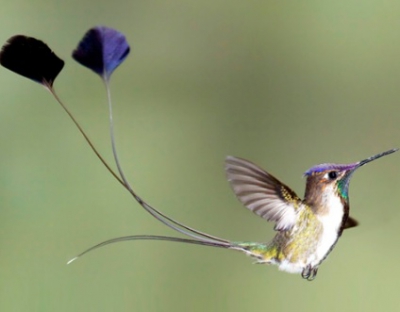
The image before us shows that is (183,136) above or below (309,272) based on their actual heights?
below

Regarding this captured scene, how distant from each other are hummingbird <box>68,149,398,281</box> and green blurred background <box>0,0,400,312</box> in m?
0.73

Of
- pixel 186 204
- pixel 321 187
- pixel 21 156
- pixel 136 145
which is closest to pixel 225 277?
pixel 186 204

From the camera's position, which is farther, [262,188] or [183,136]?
[183,136]

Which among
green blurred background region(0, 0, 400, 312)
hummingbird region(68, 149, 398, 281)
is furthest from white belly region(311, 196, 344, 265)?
green blurred background region(0, 0, 400, 312)

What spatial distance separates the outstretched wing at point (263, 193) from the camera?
11.6 inches

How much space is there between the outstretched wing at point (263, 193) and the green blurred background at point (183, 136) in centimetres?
74

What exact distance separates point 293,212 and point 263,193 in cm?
2

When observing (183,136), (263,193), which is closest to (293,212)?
(263,193)

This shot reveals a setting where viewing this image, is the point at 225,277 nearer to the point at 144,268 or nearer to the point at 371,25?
the point at 144,268

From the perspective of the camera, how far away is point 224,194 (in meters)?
1.08

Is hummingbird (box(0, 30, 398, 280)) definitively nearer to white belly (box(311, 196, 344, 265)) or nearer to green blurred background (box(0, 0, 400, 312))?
white belly (box(311, 196, 344, 265))

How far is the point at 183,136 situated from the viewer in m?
1.10

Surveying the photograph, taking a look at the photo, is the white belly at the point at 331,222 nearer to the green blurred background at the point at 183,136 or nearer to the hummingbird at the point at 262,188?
the hummingbird at the point at 262,188

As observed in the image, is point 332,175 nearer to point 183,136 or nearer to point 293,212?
point 293,212
